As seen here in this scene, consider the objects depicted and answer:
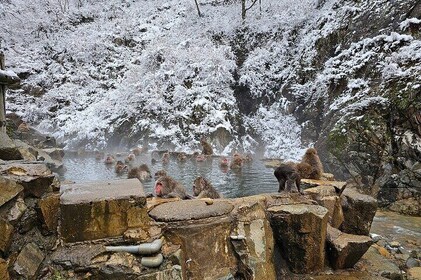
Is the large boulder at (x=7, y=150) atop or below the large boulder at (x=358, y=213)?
atop

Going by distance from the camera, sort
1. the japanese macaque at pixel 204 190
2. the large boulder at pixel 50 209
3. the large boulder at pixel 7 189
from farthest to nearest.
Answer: the japanese macaque at pixel 204 190, the large boulder at pixel 50 209, the large boulder at pixel 7 189

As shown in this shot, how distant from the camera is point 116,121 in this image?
17.0 m

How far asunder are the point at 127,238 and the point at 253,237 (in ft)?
5.21

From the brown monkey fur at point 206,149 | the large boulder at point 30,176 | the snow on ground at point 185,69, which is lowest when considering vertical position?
the large boulder at point 30,176

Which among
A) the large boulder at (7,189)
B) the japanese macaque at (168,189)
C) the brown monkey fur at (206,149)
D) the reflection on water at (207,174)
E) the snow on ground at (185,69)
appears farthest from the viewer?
the snow on ground at (185,69)

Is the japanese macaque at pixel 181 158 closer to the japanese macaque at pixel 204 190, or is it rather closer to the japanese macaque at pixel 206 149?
the japanese macaque at pixel 206 149

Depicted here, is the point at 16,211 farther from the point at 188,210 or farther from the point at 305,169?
the point at 305,169

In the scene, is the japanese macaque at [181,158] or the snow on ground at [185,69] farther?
the snow on ground at [185,69]

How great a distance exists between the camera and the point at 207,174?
393 inches

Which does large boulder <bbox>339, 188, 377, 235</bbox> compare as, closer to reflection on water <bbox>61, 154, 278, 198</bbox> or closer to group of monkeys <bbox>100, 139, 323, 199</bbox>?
group of monkeys <bbox>100, 139, 323, 199</bbox>

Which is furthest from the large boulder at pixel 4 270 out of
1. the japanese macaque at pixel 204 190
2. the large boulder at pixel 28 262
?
the japanese macaque at pixel 204 190

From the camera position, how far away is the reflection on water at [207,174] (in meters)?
8.03

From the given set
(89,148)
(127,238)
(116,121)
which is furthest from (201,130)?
(127,238)

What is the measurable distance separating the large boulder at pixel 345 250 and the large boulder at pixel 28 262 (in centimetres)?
356
